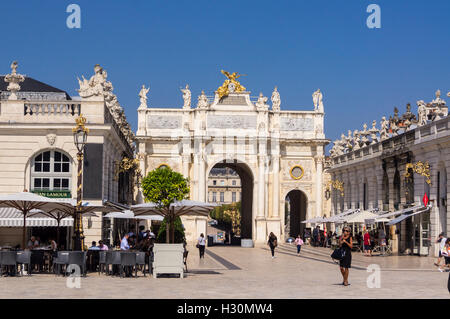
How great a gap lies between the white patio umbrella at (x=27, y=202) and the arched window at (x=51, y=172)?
6.65 m

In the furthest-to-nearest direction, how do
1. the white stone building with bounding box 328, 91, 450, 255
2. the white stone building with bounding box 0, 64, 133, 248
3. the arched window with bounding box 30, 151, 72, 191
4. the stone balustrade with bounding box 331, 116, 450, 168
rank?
1. the white stone building with bounding box 328, 91, 450, 255
2. the stone balustrade with bounding box 331, 116, 450, 168
3. the arched window with bounding box 30, 151, 72, 191
4. the white stone building with bounding box 0, 64, 133, 248

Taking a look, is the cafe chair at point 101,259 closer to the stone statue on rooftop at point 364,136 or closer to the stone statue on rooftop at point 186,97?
the stone statue on rooftop at point 364,136

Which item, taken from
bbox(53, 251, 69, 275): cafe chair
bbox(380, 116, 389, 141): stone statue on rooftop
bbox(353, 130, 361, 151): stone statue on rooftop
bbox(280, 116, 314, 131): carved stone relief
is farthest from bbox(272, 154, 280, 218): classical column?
bbox(53, 251, 69, 275): cafe chair

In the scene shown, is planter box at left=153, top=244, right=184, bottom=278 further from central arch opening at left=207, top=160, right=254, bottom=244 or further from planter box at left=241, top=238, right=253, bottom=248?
central arch opening at left=207, top=160, right=254, bottom=244

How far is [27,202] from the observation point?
25031mm

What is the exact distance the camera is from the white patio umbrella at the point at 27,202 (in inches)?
928

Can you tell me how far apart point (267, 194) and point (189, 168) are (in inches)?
296

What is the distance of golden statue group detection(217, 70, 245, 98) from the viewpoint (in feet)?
227

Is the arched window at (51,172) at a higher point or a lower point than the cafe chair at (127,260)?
higher

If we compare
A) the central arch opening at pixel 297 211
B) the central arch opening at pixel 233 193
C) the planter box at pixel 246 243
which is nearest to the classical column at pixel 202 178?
the central arch opening at pixel 233 193

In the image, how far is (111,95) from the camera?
48.0m

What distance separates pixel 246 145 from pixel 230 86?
5658mm
